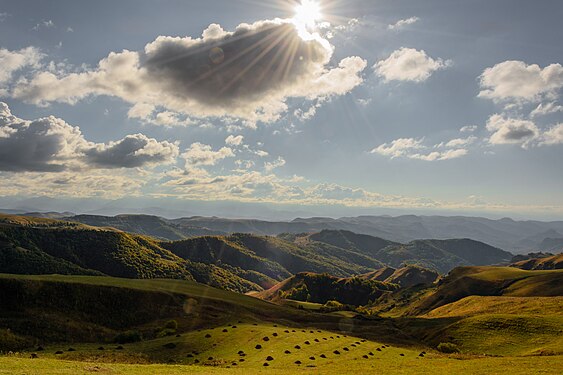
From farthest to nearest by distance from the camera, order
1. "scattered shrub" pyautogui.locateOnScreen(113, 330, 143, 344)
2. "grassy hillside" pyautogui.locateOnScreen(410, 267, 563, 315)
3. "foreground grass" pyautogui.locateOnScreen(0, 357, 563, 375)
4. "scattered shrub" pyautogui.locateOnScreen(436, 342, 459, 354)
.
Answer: "grassy hillside" pyautogui.locateOnScreen(410, 267, 563, 315)
"scattered shrub" pyautogui.locateOnScreen(436, 342, 459, 354)
"scattered shrub" pyautogui.locateOnScreen(113, 330, 143, 344)
"foreground grass" pyautogui.locateOnScreen(0, 357, 563, 375)

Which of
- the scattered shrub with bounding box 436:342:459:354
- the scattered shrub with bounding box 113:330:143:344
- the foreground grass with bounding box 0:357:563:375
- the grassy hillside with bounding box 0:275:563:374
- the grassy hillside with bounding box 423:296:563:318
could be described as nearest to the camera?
the foreground grass with bounding box 0:357:563:375

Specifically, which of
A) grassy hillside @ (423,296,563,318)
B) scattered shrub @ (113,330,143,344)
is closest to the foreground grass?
scattered shrub @ (113,330,143,344)

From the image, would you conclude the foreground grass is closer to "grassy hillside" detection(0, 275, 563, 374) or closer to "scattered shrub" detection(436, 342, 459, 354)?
"grassy hillside" detection(0, 275, 563, 374)

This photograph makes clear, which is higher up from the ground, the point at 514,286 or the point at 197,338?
the point at 197,338

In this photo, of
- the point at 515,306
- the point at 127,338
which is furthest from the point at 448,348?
the point at 127,338

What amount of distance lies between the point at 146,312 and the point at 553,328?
81337 millimetres

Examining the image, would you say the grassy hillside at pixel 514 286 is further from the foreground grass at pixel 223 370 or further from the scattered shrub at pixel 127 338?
the scattered shrub at pixel 127 338

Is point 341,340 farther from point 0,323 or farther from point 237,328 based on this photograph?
point 0,323

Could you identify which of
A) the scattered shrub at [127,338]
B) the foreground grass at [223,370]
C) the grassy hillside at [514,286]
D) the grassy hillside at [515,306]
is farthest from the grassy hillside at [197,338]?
the grassy hillside at [514,286]

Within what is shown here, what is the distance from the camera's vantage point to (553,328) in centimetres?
5862

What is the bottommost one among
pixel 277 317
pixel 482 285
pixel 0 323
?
pixel 482 285

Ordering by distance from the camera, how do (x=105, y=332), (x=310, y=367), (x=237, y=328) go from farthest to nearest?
1. (x=105, y=332)
2. (x=237, y=328)
3. (x=310, y=367)

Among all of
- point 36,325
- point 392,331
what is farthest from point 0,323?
point 392,331

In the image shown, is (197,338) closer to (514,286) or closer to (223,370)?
(223,370)
